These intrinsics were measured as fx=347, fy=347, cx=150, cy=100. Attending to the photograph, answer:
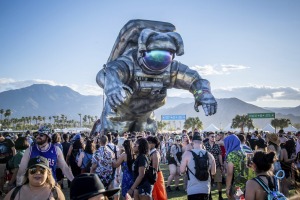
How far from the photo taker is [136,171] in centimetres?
605

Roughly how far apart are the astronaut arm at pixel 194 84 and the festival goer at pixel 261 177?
55.7ft

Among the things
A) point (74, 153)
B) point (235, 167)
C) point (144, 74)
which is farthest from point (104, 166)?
point (144, 74)

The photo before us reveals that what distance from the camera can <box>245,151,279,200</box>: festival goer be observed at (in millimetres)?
3818

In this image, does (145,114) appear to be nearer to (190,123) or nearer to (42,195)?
(42,195)

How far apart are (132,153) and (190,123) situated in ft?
230

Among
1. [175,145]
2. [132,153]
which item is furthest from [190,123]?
[132,153]

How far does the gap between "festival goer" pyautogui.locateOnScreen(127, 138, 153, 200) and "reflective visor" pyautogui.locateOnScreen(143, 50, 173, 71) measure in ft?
46.7

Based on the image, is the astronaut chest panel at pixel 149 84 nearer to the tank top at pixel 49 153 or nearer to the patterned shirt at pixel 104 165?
the patterned shirt at pixel 104 165

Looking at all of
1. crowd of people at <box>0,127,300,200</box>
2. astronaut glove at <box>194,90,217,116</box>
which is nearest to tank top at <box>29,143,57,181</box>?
crowd of people at <box>0,127,300,200</box>

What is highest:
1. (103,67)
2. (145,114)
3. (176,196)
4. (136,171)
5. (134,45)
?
(134,45)

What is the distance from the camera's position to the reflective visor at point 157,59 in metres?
20.0

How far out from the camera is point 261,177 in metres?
3.99

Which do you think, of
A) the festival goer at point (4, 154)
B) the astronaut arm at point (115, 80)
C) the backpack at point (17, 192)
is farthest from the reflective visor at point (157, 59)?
the backpack at point (17, 192)

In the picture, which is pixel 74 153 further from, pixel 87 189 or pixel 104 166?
pixel 87 189
